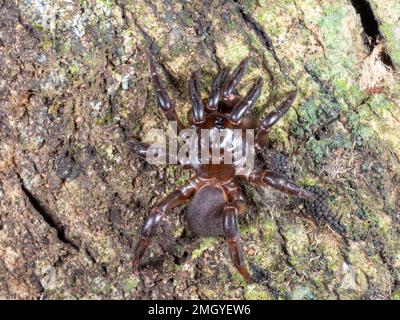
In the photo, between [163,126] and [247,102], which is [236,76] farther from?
[163,126]

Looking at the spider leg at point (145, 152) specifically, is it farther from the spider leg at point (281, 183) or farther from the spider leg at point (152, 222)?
the spider leg at point (281, 183)

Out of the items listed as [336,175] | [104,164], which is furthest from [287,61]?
[104,164]

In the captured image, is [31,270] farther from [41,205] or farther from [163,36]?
[163,36]

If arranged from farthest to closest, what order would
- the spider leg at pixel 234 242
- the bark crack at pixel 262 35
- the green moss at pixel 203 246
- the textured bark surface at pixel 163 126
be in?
the bark crack at pixel 262 35
the green moss at pixel 203 246
the textured bark surface at pixel 163 126
the spider leg at pixel 234 242

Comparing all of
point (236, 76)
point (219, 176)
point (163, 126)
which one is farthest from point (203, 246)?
point (236, 76)

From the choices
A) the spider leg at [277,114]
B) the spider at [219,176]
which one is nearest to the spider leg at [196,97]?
the spider at [219,176]
